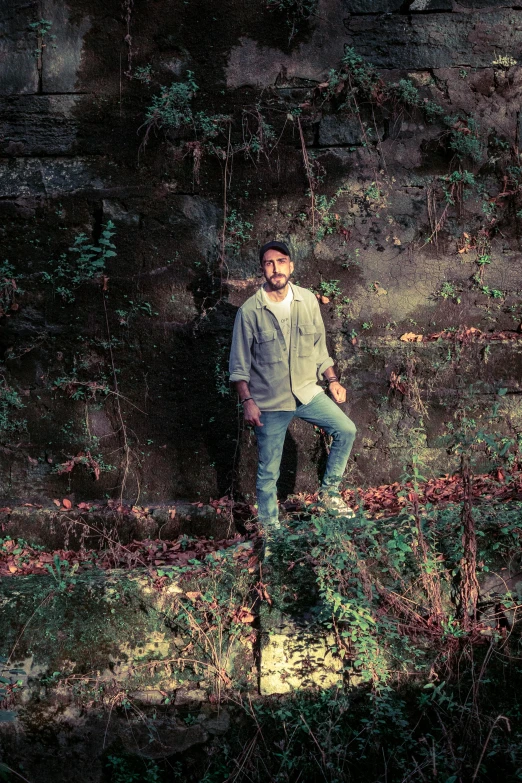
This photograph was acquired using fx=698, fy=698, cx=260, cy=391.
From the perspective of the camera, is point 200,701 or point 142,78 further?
point 142,78

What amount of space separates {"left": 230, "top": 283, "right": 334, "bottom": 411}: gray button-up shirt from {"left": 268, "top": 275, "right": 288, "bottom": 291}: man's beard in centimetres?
12

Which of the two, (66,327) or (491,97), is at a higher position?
(491,97)

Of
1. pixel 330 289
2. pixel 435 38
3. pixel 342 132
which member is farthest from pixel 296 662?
pixel 435 38

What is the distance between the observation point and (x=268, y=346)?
5246mm

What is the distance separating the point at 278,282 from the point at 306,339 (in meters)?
0.51

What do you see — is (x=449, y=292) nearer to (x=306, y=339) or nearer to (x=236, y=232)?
(x=306, y=339)

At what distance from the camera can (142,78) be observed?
20.4 ft

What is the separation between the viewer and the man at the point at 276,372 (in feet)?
16.9

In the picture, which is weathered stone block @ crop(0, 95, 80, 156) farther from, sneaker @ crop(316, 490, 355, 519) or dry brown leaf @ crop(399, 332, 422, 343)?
sneaker @ crop(316, 490, 355, 519)

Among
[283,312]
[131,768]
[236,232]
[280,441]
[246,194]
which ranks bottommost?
[131,768]

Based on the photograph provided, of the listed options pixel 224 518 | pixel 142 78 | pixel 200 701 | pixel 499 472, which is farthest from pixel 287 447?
pixel 142 78

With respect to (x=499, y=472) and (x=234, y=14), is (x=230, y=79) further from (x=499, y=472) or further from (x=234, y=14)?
(x=499, y=472)

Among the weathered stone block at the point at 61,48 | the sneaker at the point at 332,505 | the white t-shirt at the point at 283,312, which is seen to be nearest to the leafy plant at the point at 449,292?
the white t-shirt at the point at 283,312

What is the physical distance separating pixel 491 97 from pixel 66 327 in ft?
14.1
